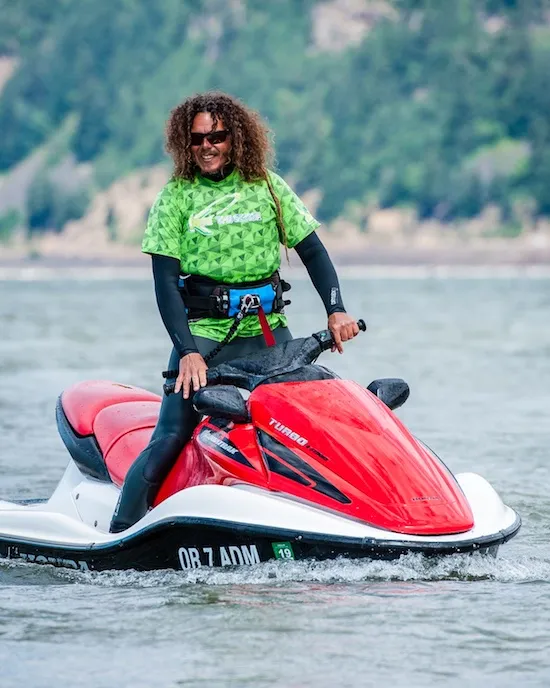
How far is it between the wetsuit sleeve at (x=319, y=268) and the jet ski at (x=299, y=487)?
239 mm

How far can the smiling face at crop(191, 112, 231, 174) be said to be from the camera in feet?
20.1

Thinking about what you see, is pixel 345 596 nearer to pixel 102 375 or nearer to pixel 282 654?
pixel 282 654

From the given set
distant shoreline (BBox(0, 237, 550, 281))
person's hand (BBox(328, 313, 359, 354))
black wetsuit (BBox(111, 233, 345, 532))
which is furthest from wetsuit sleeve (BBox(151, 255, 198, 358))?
distant shoreline (BBox(0, 237, 550, 281))

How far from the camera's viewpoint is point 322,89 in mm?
105062

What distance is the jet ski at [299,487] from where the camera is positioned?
568cm

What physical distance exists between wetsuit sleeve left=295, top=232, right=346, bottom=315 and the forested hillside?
258 feet

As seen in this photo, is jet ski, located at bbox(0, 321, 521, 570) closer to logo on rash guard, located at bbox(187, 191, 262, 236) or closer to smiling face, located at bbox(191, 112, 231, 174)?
logo on rash guard, located at bbox(187, 191, 262, 236)

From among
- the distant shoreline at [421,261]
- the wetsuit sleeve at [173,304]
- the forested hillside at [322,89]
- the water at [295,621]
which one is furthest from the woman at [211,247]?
the forested hillside at [322,89]

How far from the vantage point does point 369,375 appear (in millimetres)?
17297

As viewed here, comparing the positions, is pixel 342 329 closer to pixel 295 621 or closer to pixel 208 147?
pixel 208 147

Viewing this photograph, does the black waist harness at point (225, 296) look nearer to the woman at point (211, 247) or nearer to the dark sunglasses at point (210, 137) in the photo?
the woman at point (211, 247)

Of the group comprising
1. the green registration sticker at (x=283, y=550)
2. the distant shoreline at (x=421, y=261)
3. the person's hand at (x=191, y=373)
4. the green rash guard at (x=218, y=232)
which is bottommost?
the distant shoreline at (x=421, y=261)

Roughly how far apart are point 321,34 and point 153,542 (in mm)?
113205

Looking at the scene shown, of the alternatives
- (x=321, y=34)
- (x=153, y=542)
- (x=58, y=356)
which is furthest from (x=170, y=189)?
(x=321, y=34)
